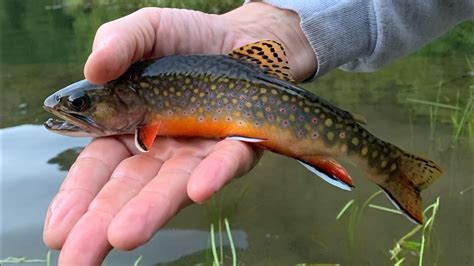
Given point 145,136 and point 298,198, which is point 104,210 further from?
point 298,198

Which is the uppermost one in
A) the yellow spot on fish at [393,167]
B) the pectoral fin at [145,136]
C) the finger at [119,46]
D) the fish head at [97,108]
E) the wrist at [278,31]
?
the finger at [119,46]

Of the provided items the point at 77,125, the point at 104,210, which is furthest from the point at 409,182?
the point at 77,125

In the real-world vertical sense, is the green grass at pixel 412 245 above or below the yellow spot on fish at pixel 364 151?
below

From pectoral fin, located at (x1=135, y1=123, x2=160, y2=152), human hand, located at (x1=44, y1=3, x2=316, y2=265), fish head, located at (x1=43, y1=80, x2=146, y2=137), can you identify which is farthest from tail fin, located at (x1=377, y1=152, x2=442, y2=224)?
fish head, located at (x1=43, y1=80, x2=146, y2=137)

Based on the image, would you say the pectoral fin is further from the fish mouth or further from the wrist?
the wrist

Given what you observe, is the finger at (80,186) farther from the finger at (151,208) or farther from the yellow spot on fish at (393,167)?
the yellow spot on fish at (393,167)

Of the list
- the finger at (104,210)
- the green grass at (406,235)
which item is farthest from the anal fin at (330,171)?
the green grass at (406,235)

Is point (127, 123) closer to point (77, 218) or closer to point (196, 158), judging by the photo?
point (196, 158)
